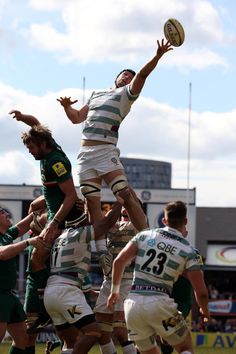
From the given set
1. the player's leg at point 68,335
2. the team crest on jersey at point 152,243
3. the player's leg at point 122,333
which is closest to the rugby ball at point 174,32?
the team crest on jersey at point 152,243

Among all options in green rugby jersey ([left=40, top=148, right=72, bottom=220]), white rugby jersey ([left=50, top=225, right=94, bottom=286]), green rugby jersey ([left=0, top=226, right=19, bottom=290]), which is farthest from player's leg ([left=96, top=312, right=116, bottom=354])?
green rugby jersey ([left=40, top=148, right=72, bottom=220])

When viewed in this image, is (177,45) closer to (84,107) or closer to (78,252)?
(84,107)

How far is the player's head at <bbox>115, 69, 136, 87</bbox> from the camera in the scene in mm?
14436

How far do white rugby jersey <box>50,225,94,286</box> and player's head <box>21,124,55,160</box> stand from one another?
3.40 ft

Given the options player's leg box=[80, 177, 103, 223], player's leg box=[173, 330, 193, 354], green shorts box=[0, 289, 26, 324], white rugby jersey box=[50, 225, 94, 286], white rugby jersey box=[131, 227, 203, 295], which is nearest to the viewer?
white rugby jersey box=[131, 227, 203, 295]

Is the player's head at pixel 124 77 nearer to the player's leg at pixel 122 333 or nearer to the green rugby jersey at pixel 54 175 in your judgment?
the green rugby jersey at pixel 54 175

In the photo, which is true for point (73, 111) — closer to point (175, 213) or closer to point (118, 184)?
point (118, 184)

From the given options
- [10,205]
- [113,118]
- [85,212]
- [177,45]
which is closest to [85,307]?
[85,212]

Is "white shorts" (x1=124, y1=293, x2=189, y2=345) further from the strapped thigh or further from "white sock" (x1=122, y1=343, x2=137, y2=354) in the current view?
"white sock" (x1=122, y1=343, x2=137, y2=354)

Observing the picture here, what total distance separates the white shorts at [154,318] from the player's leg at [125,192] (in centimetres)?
225

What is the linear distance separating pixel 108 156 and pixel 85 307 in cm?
200

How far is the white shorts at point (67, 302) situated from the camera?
13336 millimetres

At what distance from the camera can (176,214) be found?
12055 mm

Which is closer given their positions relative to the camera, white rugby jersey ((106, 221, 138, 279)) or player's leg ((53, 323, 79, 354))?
player's leg ((53, 323, 79, 354))
